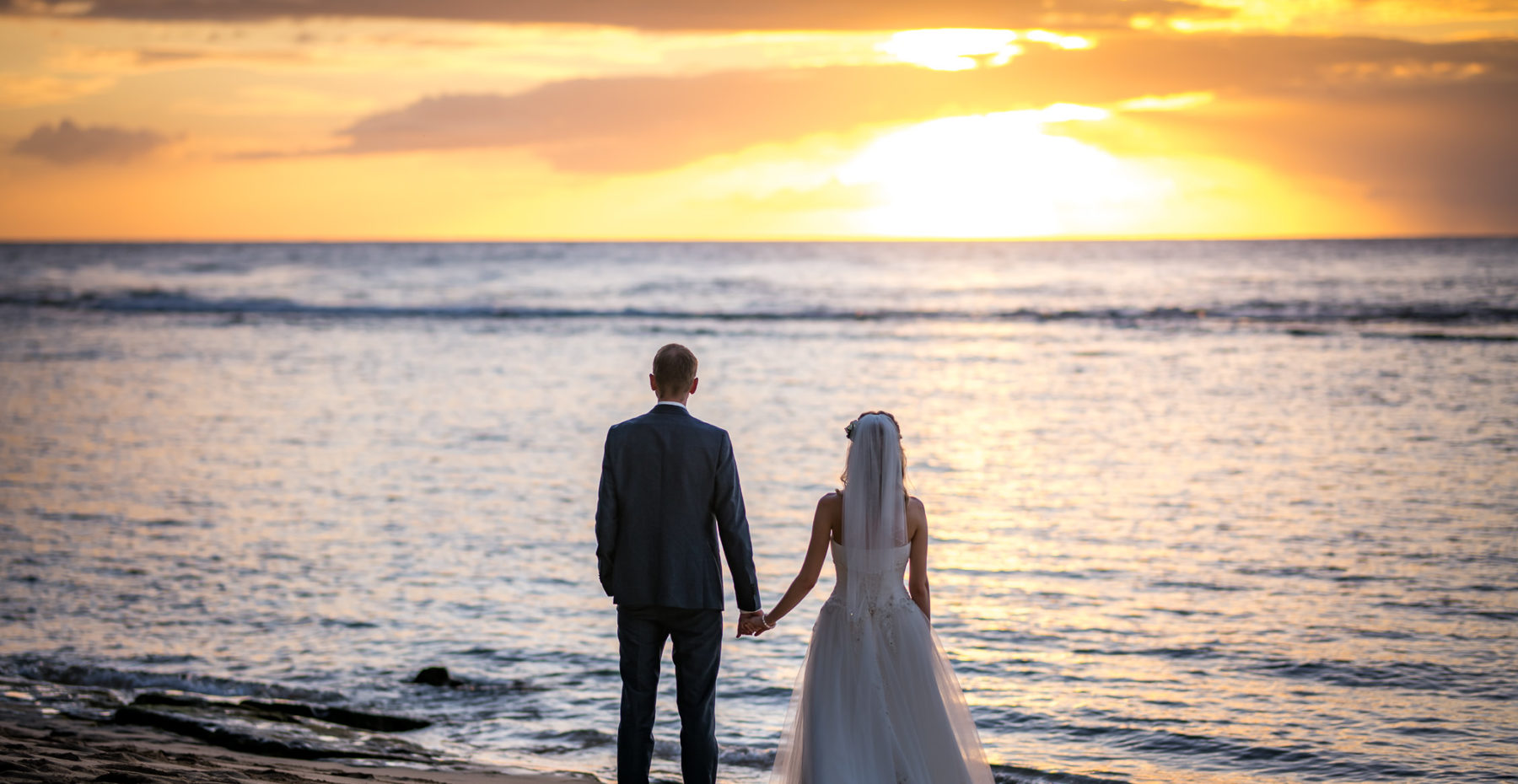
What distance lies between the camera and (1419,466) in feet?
47.9

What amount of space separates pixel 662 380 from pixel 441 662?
457 cm

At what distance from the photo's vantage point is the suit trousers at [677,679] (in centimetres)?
480

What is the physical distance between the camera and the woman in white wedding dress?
4766 millimetres

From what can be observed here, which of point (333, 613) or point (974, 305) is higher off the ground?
point (974, 305)

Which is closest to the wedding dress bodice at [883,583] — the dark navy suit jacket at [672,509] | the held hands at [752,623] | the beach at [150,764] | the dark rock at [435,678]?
the held hands at [752,623]

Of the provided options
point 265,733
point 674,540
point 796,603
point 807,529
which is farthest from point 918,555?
point 807,529

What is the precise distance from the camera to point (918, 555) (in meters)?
4.98

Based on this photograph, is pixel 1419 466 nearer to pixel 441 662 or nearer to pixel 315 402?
pixel 441 662

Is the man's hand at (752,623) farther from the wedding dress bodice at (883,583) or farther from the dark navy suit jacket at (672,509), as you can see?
the wedding dress bodice at (883,583)

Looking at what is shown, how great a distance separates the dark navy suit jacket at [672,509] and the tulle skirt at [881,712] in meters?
0.51

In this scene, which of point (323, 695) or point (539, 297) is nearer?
point (323, 695)

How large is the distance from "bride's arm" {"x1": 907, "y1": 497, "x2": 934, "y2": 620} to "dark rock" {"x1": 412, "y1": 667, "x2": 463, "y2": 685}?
13.5 feet

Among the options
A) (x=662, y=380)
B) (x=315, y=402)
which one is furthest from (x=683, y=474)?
(x=315, y=402)

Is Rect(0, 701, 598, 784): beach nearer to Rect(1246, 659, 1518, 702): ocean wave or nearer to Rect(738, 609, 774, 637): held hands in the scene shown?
Rect(738, 609, 774, 637): held hands
